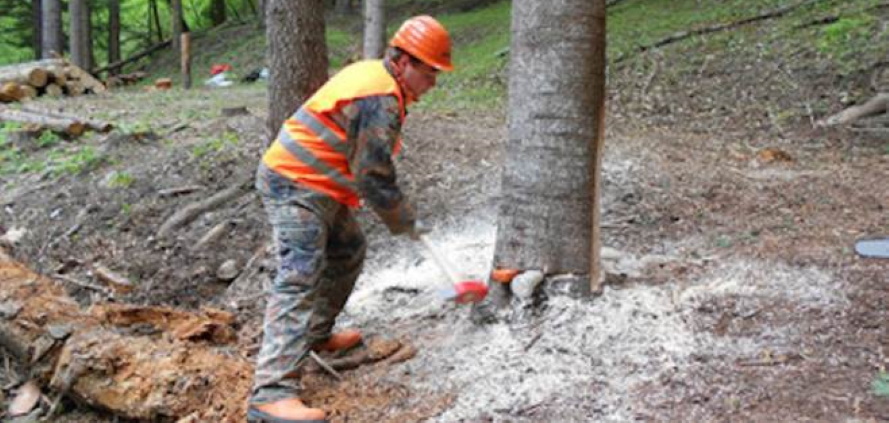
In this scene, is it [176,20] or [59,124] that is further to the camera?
[176,20]

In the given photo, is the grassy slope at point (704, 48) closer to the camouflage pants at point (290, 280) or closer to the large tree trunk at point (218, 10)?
the camouflage pants at point (290, 280)

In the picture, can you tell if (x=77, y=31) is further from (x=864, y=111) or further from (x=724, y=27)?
(x=864, y=111)

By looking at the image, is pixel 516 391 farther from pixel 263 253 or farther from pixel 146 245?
pixel 146 245

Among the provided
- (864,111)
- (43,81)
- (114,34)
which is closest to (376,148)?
(864,111)

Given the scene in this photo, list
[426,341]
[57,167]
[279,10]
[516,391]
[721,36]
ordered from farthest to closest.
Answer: [721,36] < [57,167] < [279,10] < [426,341] < [516,391]

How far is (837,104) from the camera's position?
338 inches

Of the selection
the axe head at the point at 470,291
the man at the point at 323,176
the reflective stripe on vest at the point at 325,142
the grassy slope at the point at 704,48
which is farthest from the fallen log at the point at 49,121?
the axe head at the point at 470,291

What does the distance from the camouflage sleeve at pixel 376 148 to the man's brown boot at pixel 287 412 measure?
0.91 meters

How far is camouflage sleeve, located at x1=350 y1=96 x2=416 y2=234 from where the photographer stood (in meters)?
3.28

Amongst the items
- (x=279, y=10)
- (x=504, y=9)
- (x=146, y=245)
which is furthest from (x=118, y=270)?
(x=504, y=9)

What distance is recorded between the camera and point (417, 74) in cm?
336

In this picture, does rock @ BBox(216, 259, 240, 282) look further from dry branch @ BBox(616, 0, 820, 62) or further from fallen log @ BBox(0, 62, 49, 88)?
Result: fallen log @ BBox(0, 62, 49, 88)

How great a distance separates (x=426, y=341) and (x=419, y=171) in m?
2.89

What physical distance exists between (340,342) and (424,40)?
166cm
